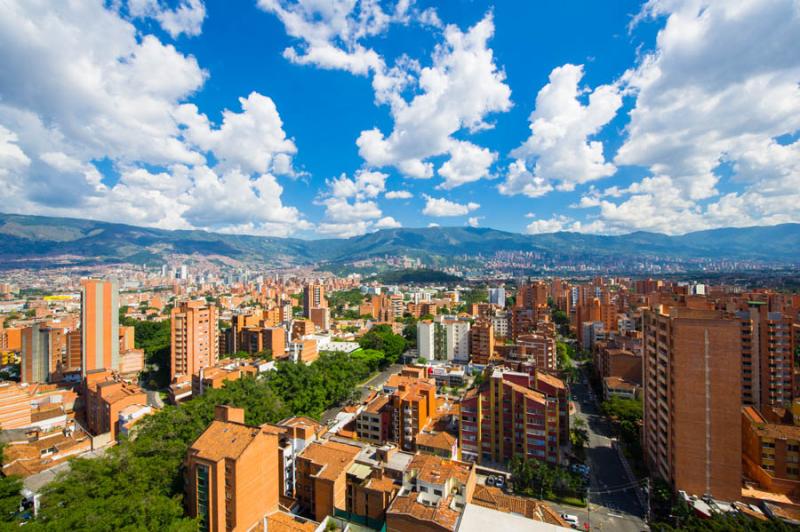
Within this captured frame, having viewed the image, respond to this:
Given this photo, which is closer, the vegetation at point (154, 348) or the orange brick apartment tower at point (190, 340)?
the orange brick apartment tower at point (190, 340)

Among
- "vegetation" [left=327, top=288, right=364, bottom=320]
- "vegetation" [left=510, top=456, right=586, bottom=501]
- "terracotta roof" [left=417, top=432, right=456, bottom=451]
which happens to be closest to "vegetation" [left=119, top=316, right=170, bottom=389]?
"terracotta roof" [left=417, top=432, right=456, bottom=451]

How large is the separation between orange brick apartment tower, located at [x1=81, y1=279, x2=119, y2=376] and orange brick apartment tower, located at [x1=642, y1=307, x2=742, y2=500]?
3051cm

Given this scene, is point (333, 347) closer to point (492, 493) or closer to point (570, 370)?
point (570, 370)

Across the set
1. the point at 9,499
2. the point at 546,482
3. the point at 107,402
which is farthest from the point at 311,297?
the point at 546,482

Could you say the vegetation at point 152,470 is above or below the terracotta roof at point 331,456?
above

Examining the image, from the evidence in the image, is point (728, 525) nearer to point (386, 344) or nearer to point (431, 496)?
point (431, 496)

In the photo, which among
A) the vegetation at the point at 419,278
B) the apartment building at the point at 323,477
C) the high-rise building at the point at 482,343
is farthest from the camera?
the vegetation at the point at 419,278

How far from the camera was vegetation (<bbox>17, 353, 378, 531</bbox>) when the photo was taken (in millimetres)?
8117

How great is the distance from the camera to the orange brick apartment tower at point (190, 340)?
23.3m

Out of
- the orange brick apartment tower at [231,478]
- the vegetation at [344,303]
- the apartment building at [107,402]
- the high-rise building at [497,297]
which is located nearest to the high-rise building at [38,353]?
the apartment building at [107,402]

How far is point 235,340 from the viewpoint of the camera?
30828 millimetres

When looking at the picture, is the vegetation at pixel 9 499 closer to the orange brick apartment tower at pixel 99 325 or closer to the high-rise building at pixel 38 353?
the orange brick apartment tower at pixel 99 325

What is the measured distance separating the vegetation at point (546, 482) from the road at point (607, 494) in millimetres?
457

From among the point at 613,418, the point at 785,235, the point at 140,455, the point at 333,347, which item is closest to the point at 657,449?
the point at 613,418
